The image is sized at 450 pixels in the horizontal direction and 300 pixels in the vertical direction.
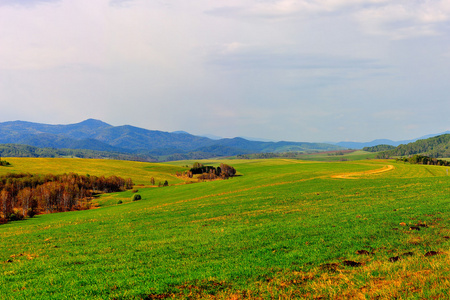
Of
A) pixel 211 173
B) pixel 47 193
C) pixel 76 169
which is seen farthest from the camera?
pixel 211 173

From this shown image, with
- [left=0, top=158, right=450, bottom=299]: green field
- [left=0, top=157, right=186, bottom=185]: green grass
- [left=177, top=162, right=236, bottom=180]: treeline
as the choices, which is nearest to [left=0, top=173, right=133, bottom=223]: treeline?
[left=0, top=157, right=186, bottom=185]: green grass

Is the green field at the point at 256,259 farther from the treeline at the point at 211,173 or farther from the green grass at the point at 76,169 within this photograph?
the treeline at the point at 211,173

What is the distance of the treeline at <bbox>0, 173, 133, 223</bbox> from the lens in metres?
93.6

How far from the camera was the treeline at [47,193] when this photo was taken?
9356 centimetres

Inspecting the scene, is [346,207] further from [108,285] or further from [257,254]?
[108,285]

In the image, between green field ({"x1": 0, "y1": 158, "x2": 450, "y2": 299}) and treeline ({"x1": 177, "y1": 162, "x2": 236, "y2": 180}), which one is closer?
green field ({"x1": 0, "y1": 158, "x2": 450, "y2": 299})

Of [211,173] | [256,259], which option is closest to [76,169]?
[211,173]

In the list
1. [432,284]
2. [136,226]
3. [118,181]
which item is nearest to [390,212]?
[432,284]

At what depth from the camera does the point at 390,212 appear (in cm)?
2664

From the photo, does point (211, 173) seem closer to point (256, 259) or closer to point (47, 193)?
point (47, 193)

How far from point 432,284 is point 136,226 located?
2960cm

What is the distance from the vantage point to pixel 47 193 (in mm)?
98500

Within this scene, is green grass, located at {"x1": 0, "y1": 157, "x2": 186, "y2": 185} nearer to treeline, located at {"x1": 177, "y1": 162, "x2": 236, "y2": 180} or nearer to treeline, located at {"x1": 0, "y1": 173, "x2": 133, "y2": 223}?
treeline, located at {"x1": 177, "y1": 162, "x2": 236, "y2": 180}

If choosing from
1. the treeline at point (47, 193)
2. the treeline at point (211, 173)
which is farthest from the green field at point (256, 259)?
the treeline at point (211, 173)
